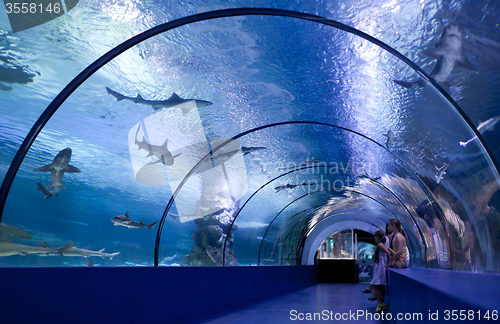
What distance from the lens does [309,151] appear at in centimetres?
1155

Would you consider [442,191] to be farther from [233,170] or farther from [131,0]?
[131,0]

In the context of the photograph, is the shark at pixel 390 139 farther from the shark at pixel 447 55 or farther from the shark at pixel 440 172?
the shark at pixel 447 55

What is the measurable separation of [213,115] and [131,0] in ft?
12.9

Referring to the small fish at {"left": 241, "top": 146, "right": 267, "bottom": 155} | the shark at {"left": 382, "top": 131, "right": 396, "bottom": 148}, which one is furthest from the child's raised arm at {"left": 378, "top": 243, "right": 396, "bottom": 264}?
the small fish at {"left": 241, "top": 146, "right": 267, "bottom": 155}

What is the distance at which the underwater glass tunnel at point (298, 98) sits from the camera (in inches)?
205

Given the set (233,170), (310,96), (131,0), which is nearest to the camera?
(131,0)

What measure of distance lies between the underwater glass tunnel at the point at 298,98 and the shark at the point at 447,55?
2 cm

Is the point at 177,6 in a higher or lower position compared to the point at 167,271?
higher

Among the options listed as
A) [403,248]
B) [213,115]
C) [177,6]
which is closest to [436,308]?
[177,6]

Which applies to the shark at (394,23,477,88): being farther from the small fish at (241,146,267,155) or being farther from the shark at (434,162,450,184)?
the small fish at (241,146,267,155)

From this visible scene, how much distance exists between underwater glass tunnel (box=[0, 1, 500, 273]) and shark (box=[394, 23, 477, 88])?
2cm

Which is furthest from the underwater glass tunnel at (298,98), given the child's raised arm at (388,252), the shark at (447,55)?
the child's raised arm at (388,252)

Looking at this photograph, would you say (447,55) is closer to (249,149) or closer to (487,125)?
(487,125)

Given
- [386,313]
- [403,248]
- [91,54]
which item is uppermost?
[91,54]
